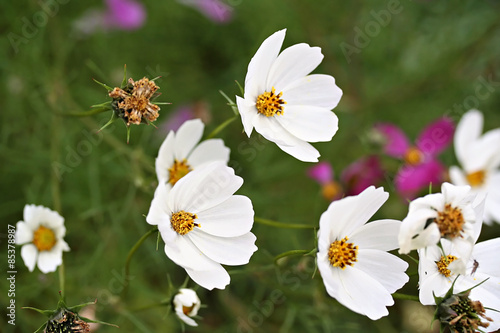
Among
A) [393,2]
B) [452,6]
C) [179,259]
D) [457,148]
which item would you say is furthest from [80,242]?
[452,6]

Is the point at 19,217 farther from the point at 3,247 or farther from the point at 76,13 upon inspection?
the point at 76,13

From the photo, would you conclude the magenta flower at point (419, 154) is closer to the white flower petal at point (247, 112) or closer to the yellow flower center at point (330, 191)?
the yellow flower center at point (330, 191)

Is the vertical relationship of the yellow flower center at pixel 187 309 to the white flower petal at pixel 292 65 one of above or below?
below

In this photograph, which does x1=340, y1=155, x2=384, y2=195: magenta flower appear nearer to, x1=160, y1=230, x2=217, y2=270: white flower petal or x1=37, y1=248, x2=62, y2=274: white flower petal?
x1=160, y1=230, x2=217, y2=270: white flower petal

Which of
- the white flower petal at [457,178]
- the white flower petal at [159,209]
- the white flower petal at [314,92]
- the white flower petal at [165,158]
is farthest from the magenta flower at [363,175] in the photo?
the white flower petal at [159,209]

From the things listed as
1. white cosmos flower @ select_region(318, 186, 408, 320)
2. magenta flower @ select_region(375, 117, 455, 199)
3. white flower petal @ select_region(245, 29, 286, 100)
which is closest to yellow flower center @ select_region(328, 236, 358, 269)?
white cosmos flower @ select_region(318, 186, 408, 320)

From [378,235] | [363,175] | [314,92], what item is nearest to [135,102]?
[314,92]
